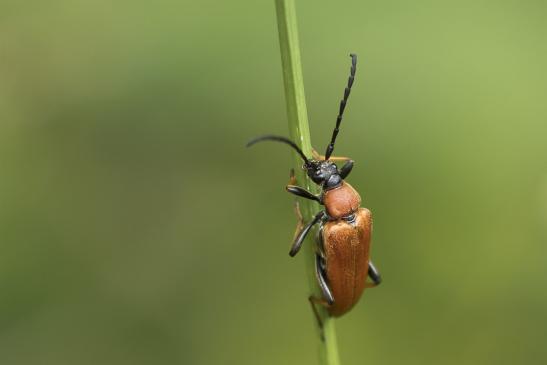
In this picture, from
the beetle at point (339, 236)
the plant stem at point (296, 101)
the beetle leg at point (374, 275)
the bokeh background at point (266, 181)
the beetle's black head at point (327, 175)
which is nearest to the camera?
the plant stem at point (296, 101)

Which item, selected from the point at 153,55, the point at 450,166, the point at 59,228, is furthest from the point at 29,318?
the point at 450,166

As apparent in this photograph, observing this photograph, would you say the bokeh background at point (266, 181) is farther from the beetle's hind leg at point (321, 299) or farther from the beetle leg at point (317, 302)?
the beetle leg at point (317, 302)

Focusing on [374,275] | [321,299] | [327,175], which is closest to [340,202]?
[327,175]

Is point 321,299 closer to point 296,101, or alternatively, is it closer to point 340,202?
point 340,202

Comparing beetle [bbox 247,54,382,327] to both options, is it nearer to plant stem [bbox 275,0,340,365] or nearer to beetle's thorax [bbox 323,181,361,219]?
beetle's thorax [bbox 323,181,361,219]

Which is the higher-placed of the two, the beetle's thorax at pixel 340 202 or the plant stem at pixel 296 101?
the plant stem at pixel 296 101

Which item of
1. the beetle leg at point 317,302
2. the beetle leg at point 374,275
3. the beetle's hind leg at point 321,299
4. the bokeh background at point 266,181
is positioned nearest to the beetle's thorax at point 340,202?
the beetle leg at point 374,275

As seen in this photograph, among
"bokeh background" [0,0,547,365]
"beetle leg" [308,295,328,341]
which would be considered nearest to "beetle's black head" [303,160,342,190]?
"beetle leg" [308,295,328,341]
